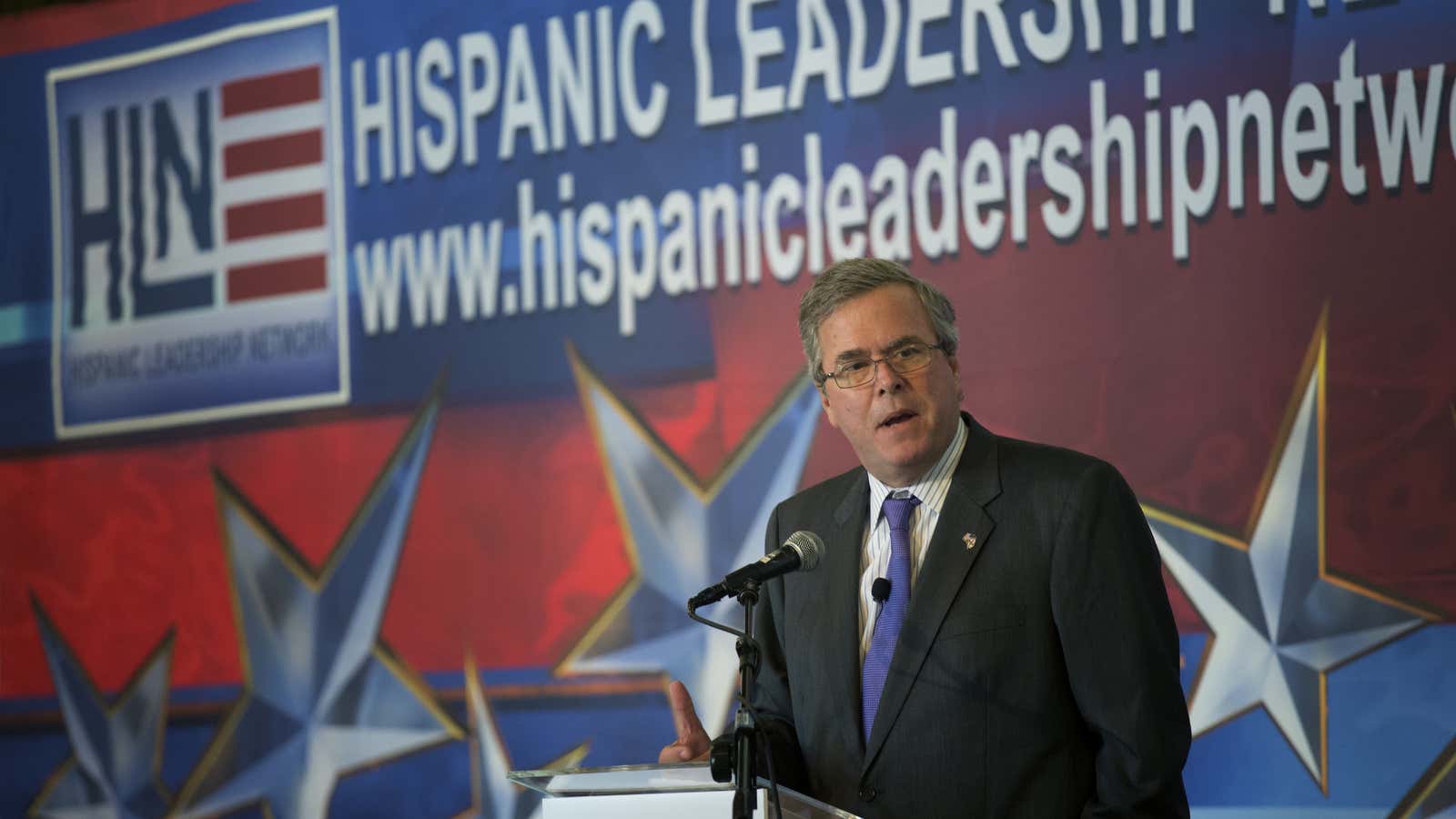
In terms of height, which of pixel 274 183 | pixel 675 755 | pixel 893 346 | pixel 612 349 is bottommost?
pixel 675 755

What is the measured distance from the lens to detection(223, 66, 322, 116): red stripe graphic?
4.48m

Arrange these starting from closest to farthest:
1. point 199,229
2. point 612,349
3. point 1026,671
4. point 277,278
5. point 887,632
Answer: point 1026,671 → point 887,632 → point 612,349 → point 277,278 → point 199,229

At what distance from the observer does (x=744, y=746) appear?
1854mm

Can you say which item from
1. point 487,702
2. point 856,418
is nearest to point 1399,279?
point 856,418

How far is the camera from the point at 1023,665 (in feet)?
7.02

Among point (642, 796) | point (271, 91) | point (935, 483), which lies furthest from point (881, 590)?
point (271, 91)

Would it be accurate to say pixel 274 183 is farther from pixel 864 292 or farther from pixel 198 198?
pixel 864 292

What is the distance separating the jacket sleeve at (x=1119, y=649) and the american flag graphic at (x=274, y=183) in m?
2.89

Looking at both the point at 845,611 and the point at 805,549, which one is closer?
the point at 805,549

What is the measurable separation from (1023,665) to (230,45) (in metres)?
3.47

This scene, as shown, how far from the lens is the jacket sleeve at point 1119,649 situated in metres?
2.03

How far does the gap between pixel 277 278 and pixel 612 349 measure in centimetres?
115

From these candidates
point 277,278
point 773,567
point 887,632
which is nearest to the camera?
point 773,567

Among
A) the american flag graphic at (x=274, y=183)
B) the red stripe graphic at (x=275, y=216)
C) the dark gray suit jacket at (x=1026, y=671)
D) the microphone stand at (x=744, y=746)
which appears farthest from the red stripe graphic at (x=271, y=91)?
the microphone stand at (x=744, y=746)
